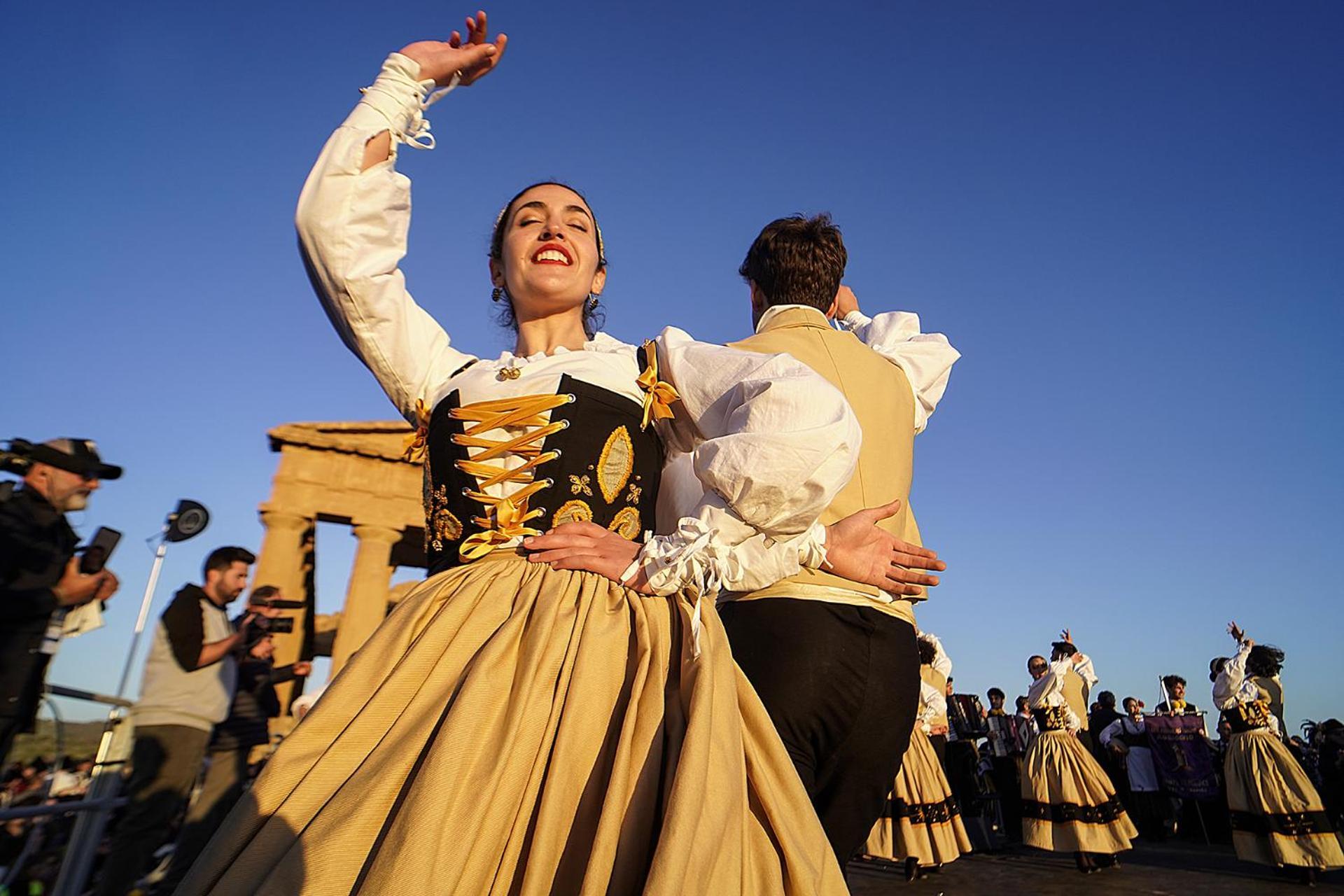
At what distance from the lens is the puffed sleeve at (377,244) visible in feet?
5.35

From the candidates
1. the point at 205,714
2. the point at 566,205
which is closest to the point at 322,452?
the point at 205,714

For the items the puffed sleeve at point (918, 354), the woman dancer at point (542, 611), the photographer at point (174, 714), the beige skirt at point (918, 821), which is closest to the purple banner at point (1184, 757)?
the beige skirt at point (918, 821)

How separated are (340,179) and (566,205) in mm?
608

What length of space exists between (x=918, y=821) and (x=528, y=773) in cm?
752

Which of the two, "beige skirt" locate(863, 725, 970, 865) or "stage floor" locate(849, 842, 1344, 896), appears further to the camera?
"beige skirt" locate(863, 725, 970, 865)

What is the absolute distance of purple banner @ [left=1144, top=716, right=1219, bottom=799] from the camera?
37.1 ft

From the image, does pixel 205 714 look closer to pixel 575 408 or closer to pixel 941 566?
pixel 575 408

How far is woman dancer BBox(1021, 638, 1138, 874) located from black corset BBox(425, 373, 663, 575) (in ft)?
27.5

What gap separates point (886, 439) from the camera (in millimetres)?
2035

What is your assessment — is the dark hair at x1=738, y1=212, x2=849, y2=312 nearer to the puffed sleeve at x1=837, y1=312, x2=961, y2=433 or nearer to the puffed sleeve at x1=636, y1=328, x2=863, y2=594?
the puffed sleeve at x1=837, y1=312, x2=961, y2=433

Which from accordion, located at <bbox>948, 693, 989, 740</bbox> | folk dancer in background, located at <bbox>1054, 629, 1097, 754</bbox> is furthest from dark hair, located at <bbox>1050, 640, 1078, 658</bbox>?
accordion, located at <bbox>948, 693, 989, 740</bbox>

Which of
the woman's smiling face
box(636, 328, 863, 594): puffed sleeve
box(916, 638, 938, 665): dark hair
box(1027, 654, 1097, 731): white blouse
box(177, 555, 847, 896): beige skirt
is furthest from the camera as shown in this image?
box(1027, 654, 1097, 731): white blouse

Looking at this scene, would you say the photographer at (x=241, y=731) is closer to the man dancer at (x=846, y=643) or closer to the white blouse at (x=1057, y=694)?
the man dancer at (x=846, y=643)

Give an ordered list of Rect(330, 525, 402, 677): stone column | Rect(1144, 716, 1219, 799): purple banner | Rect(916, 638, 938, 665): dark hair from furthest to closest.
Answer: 1. Rect(330, 525, 402, 677): stone column
2. Rect(1144, 716, 1219, 799): purple banner
3. Rect(916, 638, 938, 665): dark hair
